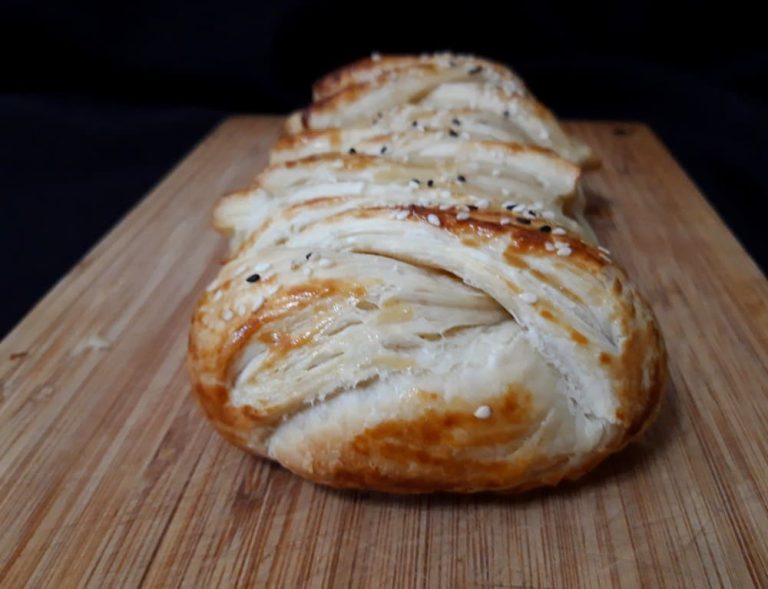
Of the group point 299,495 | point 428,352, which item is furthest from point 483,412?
point 299,495

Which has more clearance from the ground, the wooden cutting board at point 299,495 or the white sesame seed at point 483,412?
the white sesame seed at point 483,412

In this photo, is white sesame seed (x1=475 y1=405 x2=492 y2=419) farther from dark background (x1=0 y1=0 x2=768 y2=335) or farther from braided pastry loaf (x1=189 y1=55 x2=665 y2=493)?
dark background (x1=0 y1=0 x2=768 y2=335)

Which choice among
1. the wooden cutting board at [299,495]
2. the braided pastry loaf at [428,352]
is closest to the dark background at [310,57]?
the wooden cutting board at [299,495]

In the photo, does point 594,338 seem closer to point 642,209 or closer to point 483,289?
point 483,289

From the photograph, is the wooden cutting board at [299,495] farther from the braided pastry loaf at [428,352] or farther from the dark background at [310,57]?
the dark background at [310,57]

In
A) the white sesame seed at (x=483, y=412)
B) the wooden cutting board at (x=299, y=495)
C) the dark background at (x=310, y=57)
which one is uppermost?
the white sesame seed at (x=483, y=412)

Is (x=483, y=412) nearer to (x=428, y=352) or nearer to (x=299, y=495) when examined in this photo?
(x=428, y=352)

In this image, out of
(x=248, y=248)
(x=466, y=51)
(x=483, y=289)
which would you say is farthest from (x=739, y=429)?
(x=466, y=51)

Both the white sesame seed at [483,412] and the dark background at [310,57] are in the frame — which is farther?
the dark background at [310,57]
